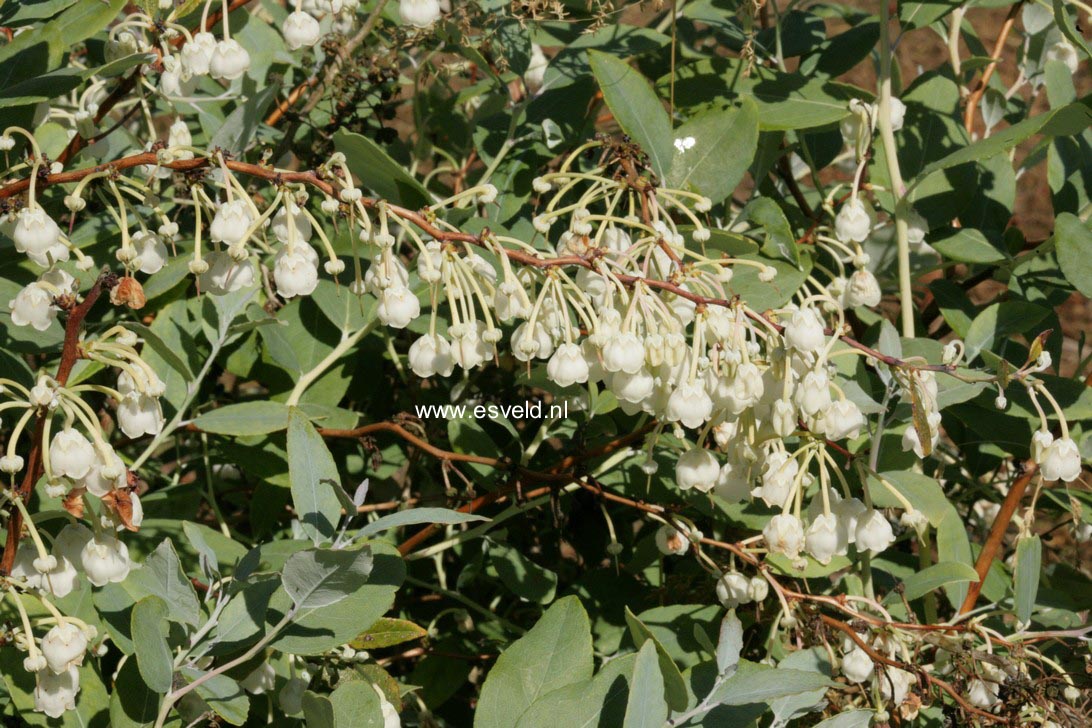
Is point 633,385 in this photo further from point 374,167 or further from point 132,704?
point 132,704

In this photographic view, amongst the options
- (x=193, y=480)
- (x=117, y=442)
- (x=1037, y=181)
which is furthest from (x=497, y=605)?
(x=1037, y=181)

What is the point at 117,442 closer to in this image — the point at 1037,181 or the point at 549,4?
the point at 549,4

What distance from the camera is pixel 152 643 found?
3.10 ft

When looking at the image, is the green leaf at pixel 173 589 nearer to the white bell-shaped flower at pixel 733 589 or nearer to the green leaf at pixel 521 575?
the green leaf at pixel 521 575

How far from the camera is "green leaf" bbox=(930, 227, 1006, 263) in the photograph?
1460mm

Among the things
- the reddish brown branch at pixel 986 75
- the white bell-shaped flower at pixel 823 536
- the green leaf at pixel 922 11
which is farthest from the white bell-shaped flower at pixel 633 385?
the reddish brown branch at pixel 986 75

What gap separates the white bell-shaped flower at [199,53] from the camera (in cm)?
113

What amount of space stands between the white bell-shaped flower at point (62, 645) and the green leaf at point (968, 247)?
114 centimetres

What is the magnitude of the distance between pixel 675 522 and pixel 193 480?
76 centimetres

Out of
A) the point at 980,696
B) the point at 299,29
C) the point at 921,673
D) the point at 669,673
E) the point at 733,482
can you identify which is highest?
the point at 299,29

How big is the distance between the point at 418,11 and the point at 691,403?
541mm

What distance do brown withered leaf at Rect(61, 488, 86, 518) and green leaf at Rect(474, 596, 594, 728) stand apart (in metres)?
0.41

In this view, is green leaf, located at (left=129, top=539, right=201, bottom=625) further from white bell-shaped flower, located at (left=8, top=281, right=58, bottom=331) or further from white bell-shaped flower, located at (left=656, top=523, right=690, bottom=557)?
white bell-shaped flower, located at (left=656, top=523, right=690, bottom=557)

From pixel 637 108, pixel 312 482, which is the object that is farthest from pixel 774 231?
pixel 312 482
